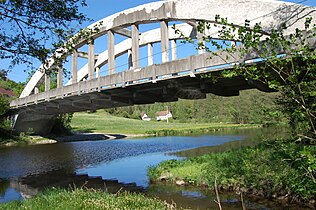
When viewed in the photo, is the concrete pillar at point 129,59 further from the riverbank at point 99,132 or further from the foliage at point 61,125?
the foliage at point 61,125

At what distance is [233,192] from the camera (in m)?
9.90

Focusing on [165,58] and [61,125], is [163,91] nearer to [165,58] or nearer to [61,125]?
[165,58]

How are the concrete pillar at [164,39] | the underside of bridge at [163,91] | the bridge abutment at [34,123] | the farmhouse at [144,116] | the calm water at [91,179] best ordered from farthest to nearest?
1. the farmhouse at [144,116]
2. the bridge abutment at [34,123]
3. the concrete pillar at [164,39]
4. the underside of bridge at [163,91]
5. the calm water at [91,179]

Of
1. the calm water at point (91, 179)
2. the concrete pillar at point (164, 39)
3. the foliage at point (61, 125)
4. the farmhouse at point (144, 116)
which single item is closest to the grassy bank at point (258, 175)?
the calm water at point (91, 179)

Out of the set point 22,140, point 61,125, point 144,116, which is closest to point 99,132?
point 61,125

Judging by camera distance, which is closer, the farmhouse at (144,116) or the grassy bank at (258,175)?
the grassy bank at (258,175)

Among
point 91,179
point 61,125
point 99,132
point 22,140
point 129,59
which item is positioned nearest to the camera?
point 91,179

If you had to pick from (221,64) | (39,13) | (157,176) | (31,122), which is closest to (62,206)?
(39,13)

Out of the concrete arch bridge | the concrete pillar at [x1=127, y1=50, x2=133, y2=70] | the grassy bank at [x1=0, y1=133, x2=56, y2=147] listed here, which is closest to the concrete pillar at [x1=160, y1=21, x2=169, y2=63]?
the concrete arch bridge

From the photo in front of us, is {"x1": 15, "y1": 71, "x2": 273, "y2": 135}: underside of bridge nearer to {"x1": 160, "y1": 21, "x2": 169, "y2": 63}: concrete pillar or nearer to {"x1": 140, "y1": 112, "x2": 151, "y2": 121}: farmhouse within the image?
{"x1": 160, "y1": 21, "x2": 169, "y2": 63}: concrete pillar

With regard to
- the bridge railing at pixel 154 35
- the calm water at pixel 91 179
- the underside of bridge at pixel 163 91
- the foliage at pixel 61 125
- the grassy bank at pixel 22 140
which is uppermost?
the bridge railing at pixel 154 35

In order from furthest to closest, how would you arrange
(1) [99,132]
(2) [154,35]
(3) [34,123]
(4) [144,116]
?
(4) [144,116]
(1) [99,132]
(3) [34,123]
(2) [154,35]

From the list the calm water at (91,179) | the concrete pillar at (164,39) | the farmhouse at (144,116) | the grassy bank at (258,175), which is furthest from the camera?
the farmhouse at (144,116)

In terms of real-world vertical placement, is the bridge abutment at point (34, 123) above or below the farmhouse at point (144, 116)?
below
